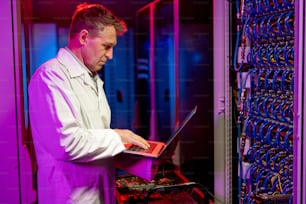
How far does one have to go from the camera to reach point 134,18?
16.8ft

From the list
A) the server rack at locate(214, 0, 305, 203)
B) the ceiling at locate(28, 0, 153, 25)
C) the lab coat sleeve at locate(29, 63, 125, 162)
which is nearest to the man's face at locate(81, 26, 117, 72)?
the lab coat sleeve at locate(29, 63, 125, 162)

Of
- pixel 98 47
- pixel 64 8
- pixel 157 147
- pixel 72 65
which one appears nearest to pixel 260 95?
pixel 157 147

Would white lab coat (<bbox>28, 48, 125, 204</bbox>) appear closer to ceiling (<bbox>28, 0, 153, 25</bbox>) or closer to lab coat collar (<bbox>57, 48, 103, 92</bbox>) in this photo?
lab coat collar (<bbox>57, 48, 103, 92</bbox>)

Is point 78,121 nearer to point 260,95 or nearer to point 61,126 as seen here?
point 61,126

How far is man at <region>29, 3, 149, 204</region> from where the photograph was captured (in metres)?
1.76

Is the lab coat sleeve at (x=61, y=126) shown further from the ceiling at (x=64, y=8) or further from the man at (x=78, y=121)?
the ceiling at (x=64, y=8)

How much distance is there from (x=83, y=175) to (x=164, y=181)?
806 mm

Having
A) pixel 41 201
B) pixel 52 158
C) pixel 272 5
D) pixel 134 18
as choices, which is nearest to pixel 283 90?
pixel 272 5

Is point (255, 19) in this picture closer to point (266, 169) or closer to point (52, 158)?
point (266, 169)

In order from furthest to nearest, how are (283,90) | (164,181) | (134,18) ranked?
(134,18) < (164,181) < (283,90)

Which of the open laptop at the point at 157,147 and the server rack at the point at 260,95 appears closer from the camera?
the open laptop at the point at 157,147

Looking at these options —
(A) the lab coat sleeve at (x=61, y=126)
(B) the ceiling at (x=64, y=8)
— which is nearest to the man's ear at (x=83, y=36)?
(A) the lab coat sleeve at (x=61, y=126)

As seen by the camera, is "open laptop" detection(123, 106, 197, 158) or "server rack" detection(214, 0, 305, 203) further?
"server rack" detection(214, 0, 305, 203)

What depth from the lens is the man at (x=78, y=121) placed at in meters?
1.76
